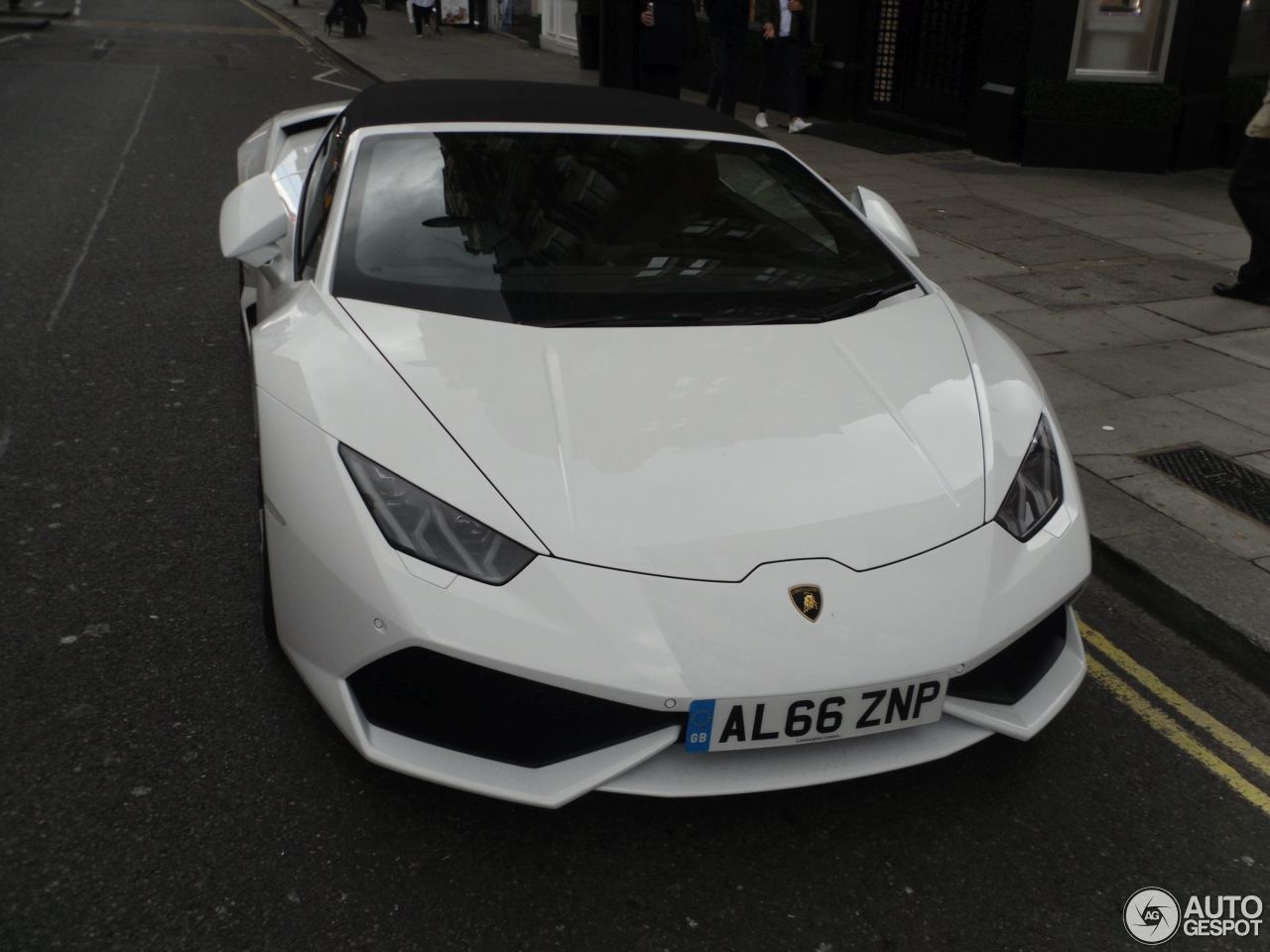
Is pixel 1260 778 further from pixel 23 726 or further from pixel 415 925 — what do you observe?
pixel 23 726

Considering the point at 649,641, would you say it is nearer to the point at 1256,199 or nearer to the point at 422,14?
the point at 1256,199

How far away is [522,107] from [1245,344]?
4228 millimetres

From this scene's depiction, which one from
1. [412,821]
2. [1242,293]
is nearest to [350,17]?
[1242,293]

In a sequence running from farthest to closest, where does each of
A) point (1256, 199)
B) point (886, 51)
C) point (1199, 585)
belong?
1. point (886, 51)
2. point (1256, 199)
3. point (1199, 585)

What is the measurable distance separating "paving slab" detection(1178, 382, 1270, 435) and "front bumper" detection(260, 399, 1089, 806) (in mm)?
3155

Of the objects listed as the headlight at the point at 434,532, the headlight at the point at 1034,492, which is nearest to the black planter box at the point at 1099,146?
the headlight at the point at 1034,492

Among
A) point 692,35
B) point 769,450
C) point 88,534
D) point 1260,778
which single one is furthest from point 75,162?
point 1260,778

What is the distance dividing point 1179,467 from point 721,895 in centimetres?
308

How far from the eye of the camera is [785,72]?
13.4m

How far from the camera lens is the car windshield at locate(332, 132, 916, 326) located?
3336mm

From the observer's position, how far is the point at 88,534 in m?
3.95

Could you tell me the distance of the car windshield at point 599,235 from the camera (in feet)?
10.9

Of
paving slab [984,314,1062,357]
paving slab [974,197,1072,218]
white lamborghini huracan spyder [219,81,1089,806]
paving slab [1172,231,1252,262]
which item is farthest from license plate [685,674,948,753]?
paving slab [974,197,1072,218]

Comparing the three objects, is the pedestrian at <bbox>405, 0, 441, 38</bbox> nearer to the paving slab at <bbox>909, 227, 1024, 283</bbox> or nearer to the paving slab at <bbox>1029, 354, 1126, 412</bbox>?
the paving slab at <bbox>909, 227, 1024, 283</bbox>
